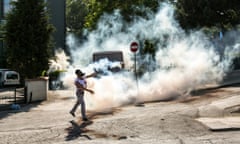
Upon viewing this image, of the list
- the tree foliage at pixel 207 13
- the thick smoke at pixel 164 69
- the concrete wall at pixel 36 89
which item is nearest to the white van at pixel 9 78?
the thick smoke at pixel 164 69

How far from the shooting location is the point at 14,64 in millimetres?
19672

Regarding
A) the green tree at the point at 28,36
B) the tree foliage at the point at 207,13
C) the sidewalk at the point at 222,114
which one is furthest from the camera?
the tree foliage at the point at 207,13

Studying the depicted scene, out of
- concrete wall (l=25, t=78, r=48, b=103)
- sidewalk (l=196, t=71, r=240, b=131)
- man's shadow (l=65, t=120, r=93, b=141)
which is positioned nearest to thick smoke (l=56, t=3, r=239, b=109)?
concrete wall (l=25, t=78, r=48, b=103)

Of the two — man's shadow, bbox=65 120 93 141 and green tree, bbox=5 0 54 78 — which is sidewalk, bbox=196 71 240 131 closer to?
man's shadow, bbox=65 120 93 141

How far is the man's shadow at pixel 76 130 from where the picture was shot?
9.59 meters

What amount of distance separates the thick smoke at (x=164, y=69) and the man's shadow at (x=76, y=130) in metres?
2.98

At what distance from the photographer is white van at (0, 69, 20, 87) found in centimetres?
2842

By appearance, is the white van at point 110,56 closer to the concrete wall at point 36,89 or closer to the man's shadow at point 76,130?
the concrete wall at point 36,89

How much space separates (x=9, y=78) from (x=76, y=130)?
63.9 ft

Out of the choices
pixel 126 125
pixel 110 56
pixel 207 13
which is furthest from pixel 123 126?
pixel 207 13

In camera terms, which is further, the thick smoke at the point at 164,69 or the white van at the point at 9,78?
the white van at the point at 9,78

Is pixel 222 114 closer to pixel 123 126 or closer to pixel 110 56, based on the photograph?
pixel 123 126

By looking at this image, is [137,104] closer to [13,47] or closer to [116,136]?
[116,136]

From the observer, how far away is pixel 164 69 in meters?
17.7
